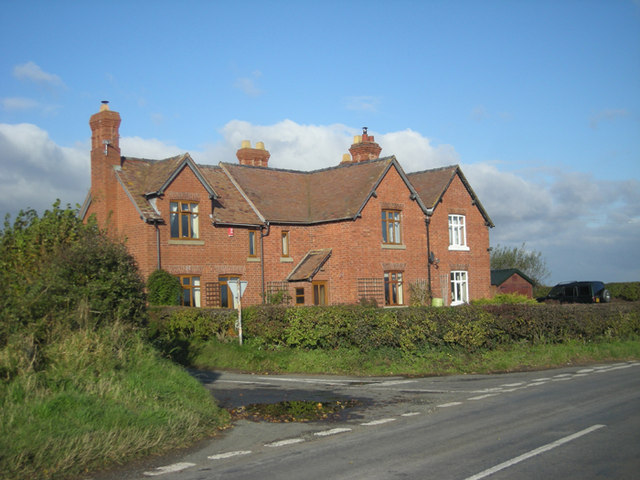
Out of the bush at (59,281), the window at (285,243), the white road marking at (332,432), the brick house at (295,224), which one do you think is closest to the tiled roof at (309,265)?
the brick house at (295,224)

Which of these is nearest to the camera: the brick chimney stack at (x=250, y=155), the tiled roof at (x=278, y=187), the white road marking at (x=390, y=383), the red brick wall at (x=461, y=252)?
the white road marking at (x=390, y=383)

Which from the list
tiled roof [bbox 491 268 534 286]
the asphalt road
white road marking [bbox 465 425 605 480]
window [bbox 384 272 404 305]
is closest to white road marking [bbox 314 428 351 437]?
the asphalt road

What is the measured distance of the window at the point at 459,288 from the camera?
39.6 metres

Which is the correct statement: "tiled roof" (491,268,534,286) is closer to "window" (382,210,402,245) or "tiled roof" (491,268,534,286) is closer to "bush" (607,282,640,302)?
"bush" (607,282,640,302)

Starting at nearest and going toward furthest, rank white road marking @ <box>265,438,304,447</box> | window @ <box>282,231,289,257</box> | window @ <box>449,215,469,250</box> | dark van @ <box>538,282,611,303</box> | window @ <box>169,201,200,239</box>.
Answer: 1. white road marking @ <box>265,438,304,447</box>
2. window @ <box>169,201,200,239</box>
3. window @ <box>282,231,289,257</box>
4. window @ <box>449,215,469,250</box>
5. dark van @ <box>538,282,611,303</box>

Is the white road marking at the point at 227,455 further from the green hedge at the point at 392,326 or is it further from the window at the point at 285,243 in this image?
the window at the point at 285,243

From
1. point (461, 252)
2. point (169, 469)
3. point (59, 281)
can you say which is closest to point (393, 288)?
point (461, 252)

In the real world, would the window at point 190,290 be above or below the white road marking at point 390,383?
above

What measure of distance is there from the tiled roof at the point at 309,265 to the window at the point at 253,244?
2297mm

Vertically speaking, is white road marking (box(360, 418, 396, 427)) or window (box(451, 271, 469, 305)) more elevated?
window (box(451, 271, 469, 305))

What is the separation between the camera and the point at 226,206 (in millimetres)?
33688

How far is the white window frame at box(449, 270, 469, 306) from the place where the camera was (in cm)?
3947

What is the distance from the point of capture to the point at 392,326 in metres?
20.0

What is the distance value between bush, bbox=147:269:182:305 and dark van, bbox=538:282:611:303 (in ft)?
86.0
